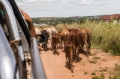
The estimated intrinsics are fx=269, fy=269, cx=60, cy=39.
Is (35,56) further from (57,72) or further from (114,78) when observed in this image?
(57,72)

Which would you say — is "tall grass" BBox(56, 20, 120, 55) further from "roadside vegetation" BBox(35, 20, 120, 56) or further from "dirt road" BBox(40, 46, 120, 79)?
"dirt road" BBox(40, 46, 120, 79)

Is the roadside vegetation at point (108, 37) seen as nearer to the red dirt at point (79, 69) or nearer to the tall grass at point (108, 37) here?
the tall grass at point (108, 37)

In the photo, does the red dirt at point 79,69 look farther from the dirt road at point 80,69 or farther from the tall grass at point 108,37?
the tall grass at point 108,37

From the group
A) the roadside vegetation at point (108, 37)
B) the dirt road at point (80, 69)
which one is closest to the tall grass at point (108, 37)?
the roadside vegetation at point (108, 37)

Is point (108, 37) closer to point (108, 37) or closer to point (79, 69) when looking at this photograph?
point (108, 37)

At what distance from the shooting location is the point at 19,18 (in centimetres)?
294

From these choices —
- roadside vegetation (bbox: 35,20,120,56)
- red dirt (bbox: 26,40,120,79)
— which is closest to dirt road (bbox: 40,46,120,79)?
red dirt (bbox: 26,40,120,79)

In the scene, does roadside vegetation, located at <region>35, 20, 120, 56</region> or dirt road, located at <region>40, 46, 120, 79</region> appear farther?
roadside vegetation, located at <region>35, 20, 120, 56</region>

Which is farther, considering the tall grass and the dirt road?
the tall grass

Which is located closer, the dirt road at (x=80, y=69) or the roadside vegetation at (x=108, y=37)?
the dirt road at (x=80, y=69)

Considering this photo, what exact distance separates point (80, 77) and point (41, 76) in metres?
9.35

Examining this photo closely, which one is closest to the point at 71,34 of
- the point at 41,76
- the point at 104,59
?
the point at 104,59

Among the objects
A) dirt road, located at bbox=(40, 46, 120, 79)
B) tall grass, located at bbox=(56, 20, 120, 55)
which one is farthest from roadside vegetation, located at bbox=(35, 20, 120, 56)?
dirt road, located at bbox=(40, 46, 120, 79)

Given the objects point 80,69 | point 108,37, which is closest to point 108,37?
point 108,37
